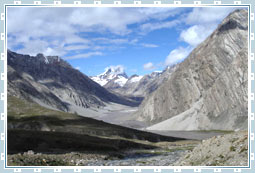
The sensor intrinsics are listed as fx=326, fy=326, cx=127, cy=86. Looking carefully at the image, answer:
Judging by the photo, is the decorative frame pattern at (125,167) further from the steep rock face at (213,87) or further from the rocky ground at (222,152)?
the steep rock face at (213,87)

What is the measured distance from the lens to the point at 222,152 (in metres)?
20.2

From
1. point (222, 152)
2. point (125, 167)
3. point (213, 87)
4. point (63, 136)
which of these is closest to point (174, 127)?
point (213, 87)

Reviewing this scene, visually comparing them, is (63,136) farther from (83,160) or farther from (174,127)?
(174,127)

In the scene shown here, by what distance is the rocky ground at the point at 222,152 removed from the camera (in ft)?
59.5

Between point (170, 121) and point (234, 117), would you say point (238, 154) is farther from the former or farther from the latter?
point (170, 121)

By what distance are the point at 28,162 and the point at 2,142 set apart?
496 inches

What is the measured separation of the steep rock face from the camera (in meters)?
121

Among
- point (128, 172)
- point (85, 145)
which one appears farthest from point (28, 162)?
point (85, 145)

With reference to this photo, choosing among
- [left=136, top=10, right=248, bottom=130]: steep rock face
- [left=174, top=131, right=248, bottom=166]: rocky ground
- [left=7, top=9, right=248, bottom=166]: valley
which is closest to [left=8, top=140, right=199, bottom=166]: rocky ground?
[left=7, top=9, right=248, bottom=166]: valley

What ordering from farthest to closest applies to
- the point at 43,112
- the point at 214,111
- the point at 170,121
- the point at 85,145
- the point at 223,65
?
the point at 223,65, the point at 170,121, the point at 214,111, the point at 43,112, the point at 85,145

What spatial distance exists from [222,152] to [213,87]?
11942cm

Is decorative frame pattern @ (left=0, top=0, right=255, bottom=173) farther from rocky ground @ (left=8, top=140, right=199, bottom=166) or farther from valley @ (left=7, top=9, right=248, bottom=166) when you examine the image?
rocky ground @ (left=8, top=140, right=199, bottom=166)

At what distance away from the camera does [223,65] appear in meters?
161

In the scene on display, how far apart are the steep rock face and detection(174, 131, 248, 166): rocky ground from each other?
89.5 meters
